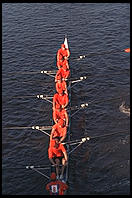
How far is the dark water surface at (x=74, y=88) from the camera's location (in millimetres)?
29312

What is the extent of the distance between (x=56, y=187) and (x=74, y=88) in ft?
56.7

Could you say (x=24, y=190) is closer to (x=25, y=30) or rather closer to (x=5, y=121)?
(x=5, y=121)

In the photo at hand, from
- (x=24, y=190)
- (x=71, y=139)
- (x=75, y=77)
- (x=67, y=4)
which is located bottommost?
(x=24, y=190)

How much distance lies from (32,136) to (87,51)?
2031 cm

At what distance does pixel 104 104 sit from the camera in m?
38.3

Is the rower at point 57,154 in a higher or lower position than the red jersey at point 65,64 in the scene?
lower

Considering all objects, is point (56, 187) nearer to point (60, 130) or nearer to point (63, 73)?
point (60, 130)

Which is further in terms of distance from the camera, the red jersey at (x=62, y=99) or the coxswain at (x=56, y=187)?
the red jersey at (x=62, y=99)

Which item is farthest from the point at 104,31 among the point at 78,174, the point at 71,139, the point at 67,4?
the point at 78,174

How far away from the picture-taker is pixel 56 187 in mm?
26391

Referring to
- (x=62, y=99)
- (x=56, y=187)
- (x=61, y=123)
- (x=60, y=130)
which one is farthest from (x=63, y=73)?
(x=56, y=187)

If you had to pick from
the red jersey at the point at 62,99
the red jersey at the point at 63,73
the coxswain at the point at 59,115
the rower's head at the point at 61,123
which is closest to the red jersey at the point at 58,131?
the rower's head at the point at 61,123

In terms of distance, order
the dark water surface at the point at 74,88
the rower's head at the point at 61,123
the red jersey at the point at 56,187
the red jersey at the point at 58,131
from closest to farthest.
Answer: the red jersey at the point at 56,187
the dark water surface at the point at 74,88
the red jersey at the point at 58,131
the rower's head at the point at 61,123

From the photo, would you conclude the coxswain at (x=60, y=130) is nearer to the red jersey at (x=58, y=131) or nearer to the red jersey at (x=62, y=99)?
the red jersey at (x=58, y=131)
